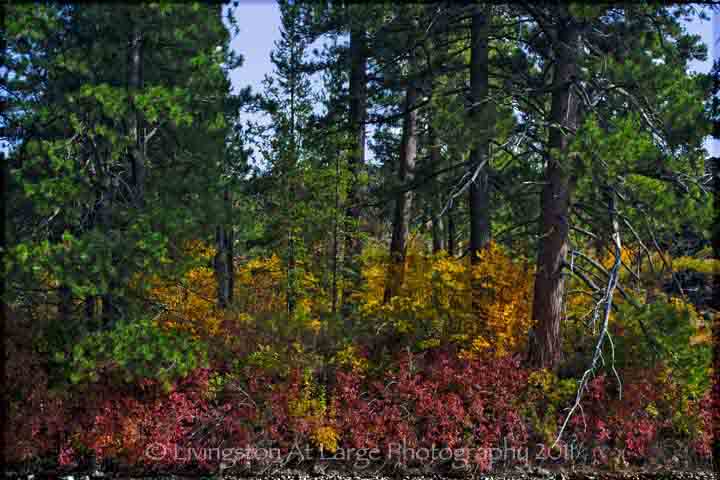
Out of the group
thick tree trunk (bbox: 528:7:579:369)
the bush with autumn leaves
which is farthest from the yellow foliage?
thick tree trunk (bbox: 528:7:579:369)

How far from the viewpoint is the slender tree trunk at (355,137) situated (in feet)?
38.0

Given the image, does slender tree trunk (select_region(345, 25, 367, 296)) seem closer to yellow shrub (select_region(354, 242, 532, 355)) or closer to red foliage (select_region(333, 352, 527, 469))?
yellow shrub (select_region(354, 242, 532, 355))

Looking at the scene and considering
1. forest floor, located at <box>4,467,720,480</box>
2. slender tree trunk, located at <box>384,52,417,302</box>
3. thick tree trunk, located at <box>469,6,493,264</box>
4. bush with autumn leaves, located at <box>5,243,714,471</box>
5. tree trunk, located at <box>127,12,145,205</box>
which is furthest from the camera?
slender tree trunk, located at <box>384,52,417,302</box>

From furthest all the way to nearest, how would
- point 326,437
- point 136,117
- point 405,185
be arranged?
point 405,185, point 326,437, point 136,117

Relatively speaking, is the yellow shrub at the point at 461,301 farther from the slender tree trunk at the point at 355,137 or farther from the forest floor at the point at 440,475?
the slender tree trunk at the point at 355,137

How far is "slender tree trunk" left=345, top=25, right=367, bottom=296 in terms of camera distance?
11586 millimetres

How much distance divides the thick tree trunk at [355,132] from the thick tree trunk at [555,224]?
392 centimetres

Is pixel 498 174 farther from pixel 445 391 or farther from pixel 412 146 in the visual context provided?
pixel 445 391

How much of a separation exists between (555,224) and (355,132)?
5298 mm

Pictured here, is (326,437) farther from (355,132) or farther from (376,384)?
(355,132)

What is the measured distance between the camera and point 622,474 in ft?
27.3

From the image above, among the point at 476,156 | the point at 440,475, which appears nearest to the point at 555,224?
the point at 476,156

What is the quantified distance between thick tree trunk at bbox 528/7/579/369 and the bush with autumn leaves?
1.02 feet

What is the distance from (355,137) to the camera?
12.3 metres
